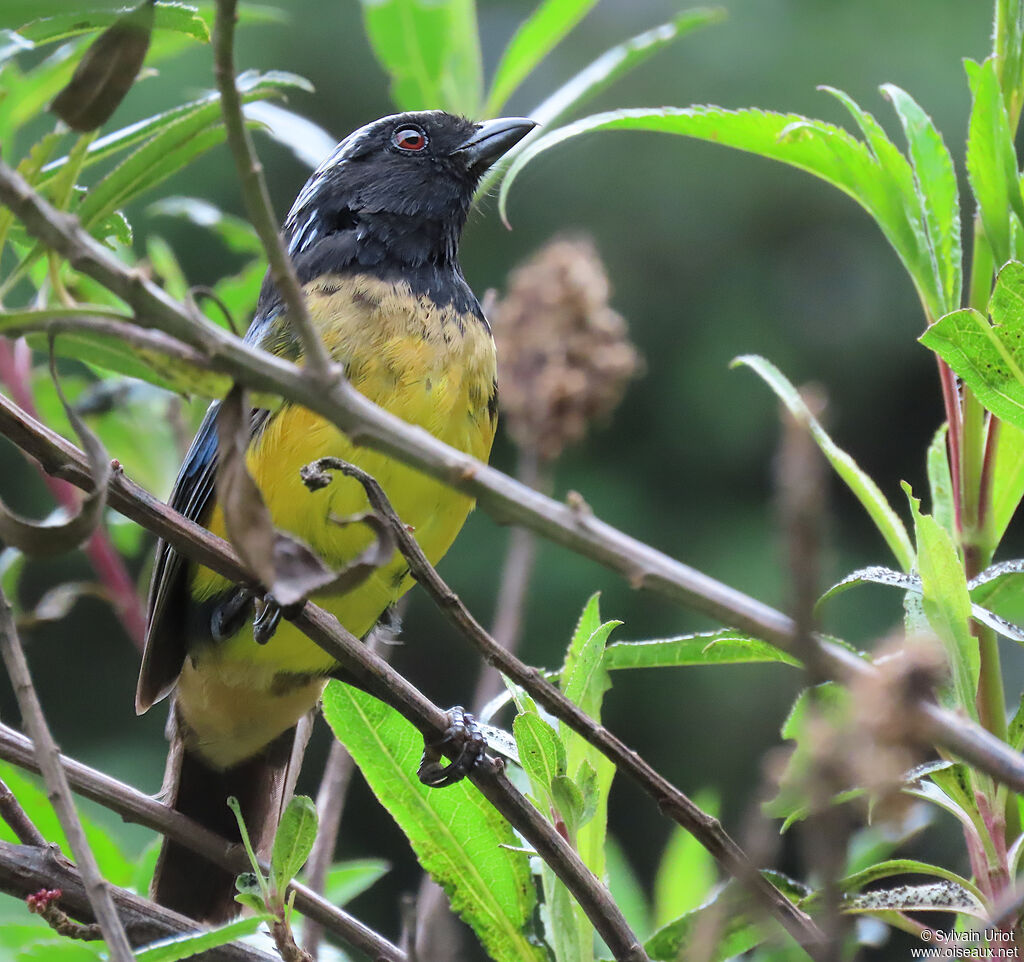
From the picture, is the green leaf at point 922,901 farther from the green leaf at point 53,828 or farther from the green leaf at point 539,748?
the green leaf at point 53,828

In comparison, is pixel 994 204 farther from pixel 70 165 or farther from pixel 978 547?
pixel 70 165

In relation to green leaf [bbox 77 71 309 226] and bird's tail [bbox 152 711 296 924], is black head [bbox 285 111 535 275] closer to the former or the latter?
bird's tail [bbox 152 711 296 924]

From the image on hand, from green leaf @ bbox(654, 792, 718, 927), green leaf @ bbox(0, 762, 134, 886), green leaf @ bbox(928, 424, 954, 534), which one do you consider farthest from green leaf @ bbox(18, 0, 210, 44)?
green leaf @ bbox(654, 792, 718, 927)

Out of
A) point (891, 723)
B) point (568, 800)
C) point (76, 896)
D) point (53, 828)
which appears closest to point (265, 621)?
point (53, 828)

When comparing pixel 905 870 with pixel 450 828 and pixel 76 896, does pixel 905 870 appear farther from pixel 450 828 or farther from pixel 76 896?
pixel 76 896

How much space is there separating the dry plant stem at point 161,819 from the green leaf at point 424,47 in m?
1.73

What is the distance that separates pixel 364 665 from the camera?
1.63 m

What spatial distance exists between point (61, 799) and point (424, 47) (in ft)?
7.10

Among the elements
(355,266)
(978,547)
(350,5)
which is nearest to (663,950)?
(978,547)

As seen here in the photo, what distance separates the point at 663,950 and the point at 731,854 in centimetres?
57

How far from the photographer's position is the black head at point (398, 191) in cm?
318

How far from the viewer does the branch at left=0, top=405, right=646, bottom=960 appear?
1379mm

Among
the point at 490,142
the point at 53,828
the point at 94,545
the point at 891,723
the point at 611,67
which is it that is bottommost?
the point at 53,828

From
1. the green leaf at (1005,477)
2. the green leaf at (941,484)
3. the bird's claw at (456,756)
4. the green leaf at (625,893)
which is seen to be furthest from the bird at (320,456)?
the green leaf at (1005,477)
